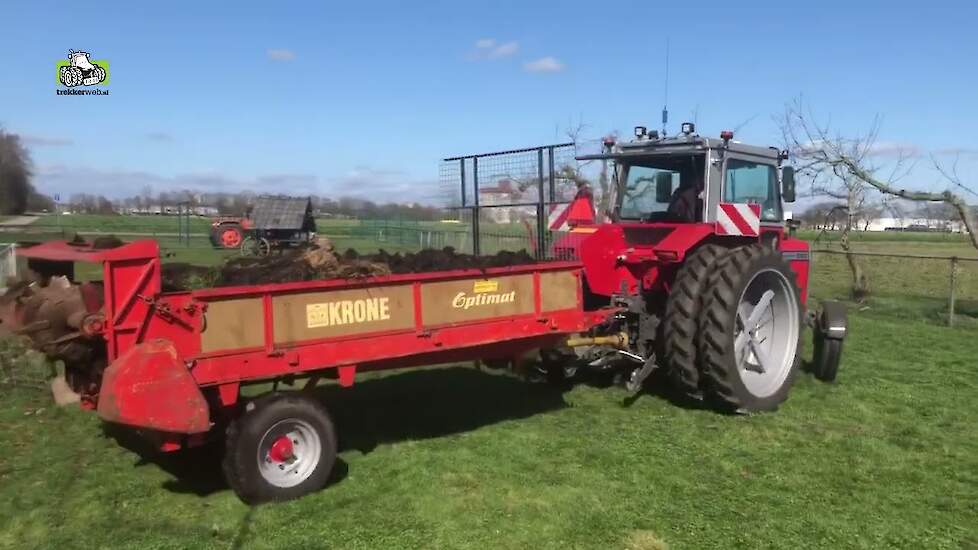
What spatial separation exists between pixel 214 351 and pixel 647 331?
146 inches

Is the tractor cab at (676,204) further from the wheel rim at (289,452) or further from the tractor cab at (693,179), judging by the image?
the wheel rim at (289,452)

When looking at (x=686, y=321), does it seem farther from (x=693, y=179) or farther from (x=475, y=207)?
(x=475, y=207)

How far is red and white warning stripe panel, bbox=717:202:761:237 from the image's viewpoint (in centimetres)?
676

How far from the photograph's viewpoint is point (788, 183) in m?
7.52

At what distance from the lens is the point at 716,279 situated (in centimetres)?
632

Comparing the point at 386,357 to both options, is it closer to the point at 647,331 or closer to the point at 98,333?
the point at 98,333

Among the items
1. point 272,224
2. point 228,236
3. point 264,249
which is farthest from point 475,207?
point 228,236

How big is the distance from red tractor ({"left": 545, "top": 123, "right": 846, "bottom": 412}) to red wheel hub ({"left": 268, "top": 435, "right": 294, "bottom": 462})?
8.05ft

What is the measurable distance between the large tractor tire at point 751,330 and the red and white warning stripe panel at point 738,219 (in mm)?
194

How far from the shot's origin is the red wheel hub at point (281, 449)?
4609mm

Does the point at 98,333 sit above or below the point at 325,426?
above

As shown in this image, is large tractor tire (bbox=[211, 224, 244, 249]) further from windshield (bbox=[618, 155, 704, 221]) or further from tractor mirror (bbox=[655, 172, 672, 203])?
tractor mirror (bbox=[655, 172, 672, 203])

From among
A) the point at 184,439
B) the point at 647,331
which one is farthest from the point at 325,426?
the point at 647,331

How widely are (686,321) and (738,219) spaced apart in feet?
3.84
